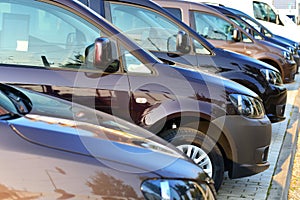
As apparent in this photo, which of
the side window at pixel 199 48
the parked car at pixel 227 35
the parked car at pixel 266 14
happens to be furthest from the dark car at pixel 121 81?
the parked car at pixel 266 14

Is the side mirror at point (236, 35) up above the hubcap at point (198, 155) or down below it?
above

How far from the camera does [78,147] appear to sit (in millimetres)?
2498

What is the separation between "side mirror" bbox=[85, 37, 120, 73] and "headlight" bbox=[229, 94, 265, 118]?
1.21 m

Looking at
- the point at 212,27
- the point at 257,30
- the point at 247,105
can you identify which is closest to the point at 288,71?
the point at 257,30

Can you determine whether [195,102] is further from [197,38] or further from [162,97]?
[197,38]

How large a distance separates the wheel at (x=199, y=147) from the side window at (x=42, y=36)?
939 mm

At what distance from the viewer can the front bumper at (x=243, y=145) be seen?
4926 millimetres

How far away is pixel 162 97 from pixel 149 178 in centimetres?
226

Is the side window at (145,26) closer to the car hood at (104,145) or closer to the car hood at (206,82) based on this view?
the car hood at (206,82)

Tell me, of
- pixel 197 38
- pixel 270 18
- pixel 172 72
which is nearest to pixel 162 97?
pixel 172 72

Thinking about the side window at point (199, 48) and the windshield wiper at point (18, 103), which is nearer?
the windshield wiper at point (18, 103)

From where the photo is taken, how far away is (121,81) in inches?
182

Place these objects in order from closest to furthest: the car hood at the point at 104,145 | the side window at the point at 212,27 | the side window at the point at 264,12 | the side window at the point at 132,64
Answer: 1. the car hood at the point at 104,145
2. the side window at the point at 132,64
3. the side window at the point at 212,27
4. the side window at the point at 264,12

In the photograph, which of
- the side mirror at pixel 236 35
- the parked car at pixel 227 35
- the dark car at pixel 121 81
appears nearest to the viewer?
the dark car at pixel 121 81
